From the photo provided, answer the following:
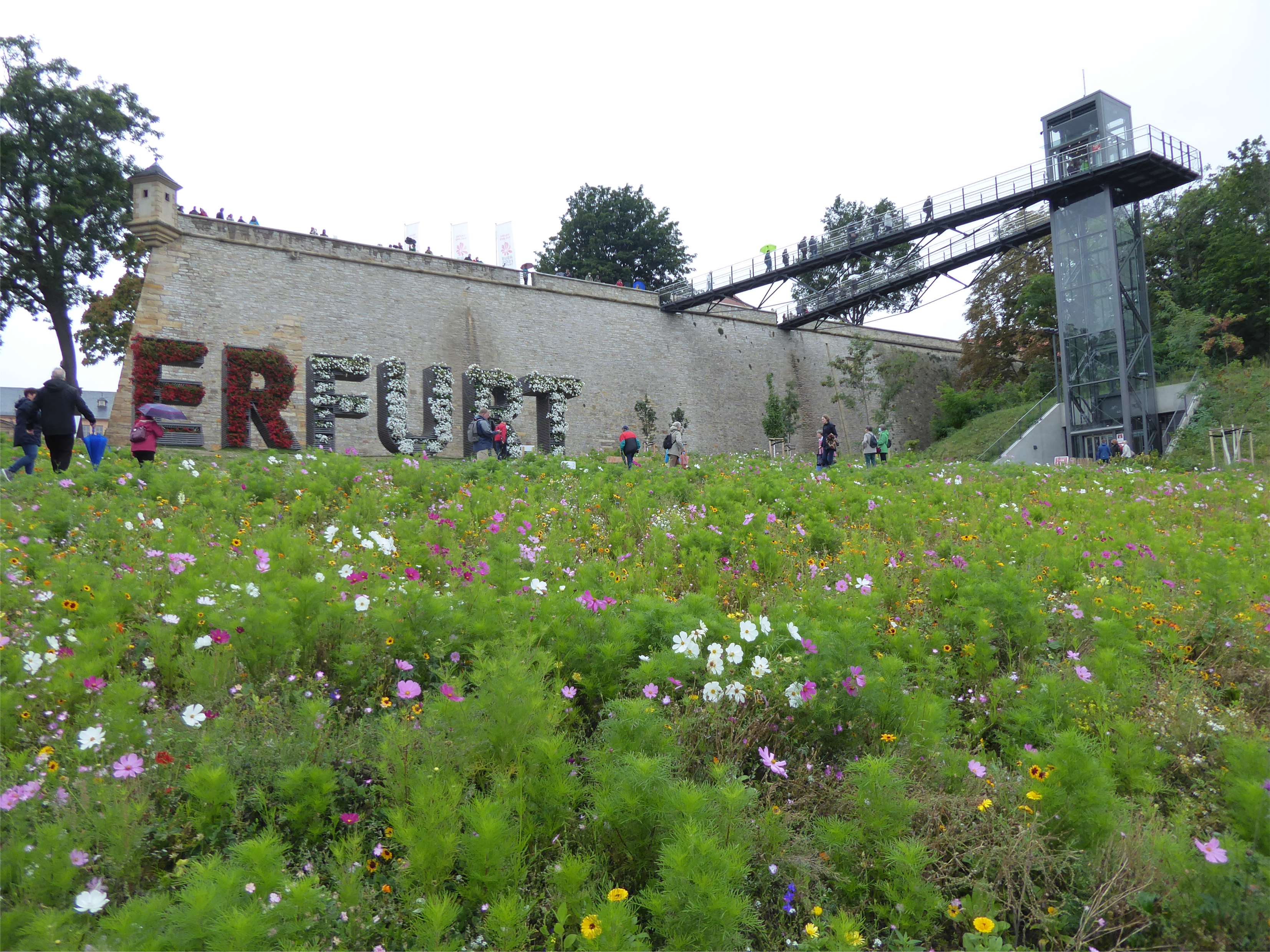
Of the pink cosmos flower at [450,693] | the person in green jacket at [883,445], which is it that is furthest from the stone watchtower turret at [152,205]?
the pink cosmos flower at [450,693]

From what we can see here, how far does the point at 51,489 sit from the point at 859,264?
152 ft

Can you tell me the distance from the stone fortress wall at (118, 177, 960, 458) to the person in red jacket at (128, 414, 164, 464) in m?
8.61

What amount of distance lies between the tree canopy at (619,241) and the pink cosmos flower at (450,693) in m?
42.5

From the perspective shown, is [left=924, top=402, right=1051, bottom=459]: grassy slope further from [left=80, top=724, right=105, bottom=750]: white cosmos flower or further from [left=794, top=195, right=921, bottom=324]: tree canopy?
[left=80, top=724, right=105, bottom=750]: white cosmos flower

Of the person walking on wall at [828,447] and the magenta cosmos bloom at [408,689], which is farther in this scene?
the person walking on wall at [828,447]

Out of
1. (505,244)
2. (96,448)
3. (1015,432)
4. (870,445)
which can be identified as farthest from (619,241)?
(96,448)

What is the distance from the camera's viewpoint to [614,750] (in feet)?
8.52

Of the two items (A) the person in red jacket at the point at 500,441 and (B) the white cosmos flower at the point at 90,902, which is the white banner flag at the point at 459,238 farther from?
(B) the white cosmos flower at the point at 90,902

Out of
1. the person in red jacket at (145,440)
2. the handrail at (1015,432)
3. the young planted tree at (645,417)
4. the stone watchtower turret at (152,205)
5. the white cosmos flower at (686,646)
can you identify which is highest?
the stone watchtower turret at (152,205)

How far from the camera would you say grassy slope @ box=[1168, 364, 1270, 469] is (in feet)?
67.8

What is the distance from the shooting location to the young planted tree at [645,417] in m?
28.7

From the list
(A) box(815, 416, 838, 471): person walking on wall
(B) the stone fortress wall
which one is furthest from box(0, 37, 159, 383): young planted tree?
(A) box(815, 416, 838, 471): person walking on wall

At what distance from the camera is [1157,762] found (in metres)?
2.87

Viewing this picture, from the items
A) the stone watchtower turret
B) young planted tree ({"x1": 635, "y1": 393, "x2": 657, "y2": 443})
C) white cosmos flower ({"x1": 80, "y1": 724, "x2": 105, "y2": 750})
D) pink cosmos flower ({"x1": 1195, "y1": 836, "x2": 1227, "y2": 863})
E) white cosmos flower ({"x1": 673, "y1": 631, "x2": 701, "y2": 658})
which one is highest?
the stone watchtower turret
